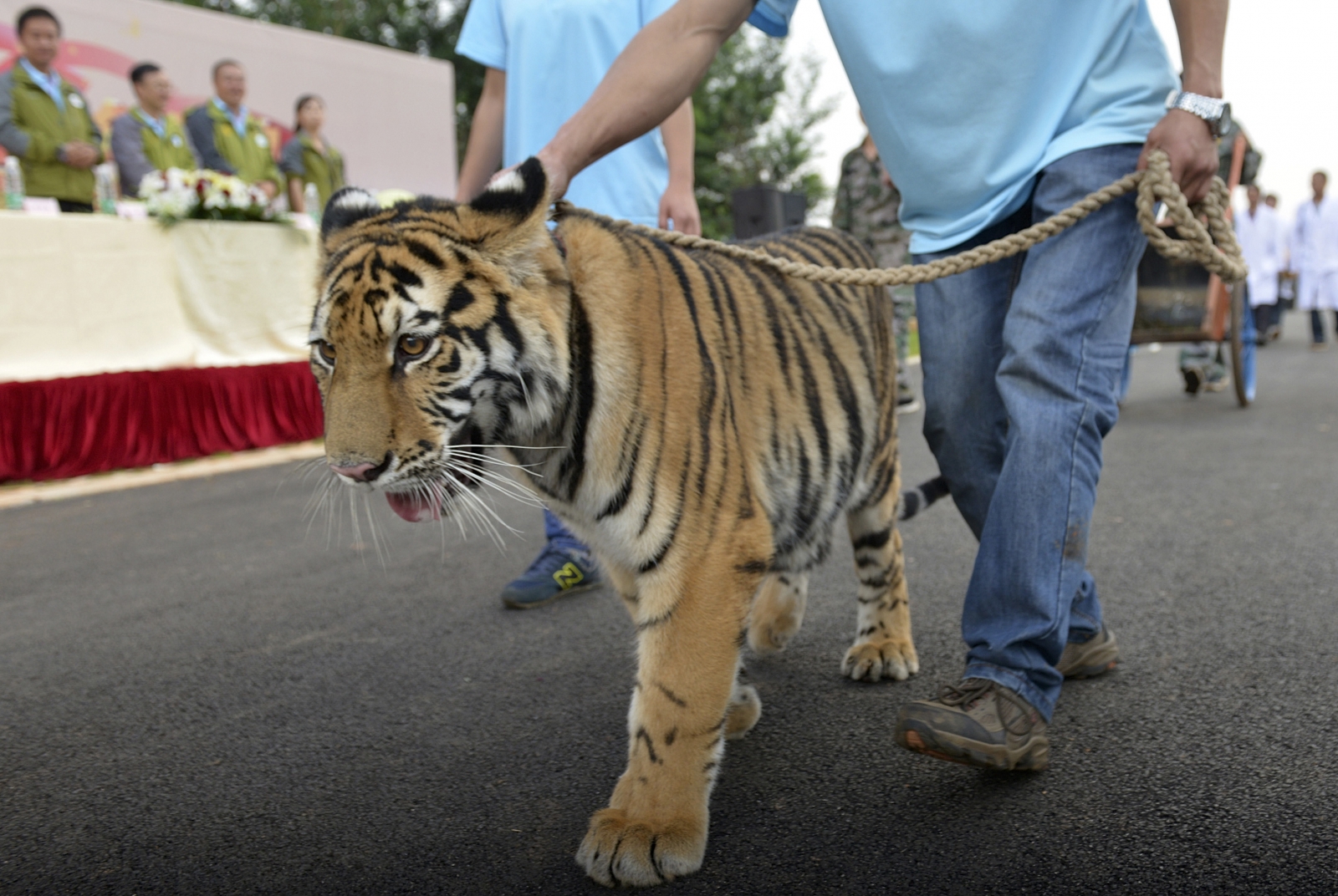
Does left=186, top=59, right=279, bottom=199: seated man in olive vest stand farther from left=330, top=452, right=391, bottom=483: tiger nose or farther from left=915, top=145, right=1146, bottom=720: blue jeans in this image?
left=915, top=145, right=1146, bottom=720: blue jeans

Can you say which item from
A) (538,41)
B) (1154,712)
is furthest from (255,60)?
(1154,712)

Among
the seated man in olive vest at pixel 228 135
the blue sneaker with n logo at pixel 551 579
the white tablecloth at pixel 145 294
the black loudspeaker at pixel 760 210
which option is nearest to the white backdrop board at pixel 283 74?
the seated man in olive vest at pixel 228 135

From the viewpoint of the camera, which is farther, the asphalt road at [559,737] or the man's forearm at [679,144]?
the man's forearm at [679,144]

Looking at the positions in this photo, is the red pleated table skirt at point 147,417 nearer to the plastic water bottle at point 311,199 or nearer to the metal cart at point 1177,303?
the plastic water bottle at point 311,199

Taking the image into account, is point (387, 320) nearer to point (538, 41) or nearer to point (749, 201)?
point (538, 41)

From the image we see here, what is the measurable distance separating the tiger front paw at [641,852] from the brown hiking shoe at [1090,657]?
49.7 inches

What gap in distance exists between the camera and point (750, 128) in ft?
99.7

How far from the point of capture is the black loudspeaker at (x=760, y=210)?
916cm

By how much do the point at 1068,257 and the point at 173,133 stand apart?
8.98 meters

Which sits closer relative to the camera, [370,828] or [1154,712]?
[370,828]

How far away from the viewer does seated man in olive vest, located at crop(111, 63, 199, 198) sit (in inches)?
345

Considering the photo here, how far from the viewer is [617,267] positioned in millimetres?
2203

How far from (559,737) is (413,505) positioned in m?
0.85

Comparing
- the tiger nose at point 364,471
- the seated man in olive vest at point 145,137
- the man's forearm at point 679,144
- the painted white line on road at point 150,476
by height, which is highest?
the seated man in olive vest at point 145,137
